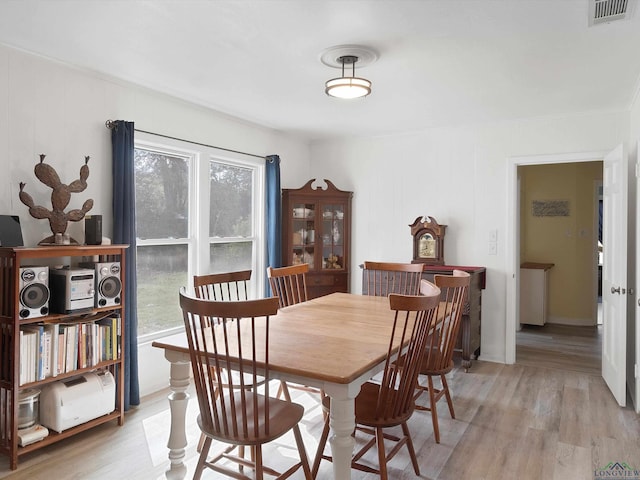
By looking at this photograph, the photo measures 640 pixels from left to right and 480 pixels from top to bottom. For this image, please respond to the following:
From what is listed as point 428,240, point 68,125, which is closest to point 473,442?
point 428,240

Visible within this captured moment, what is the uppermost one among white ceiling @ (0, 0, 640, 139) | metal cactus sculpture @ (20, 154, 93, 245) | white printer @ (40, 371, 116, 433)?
white ceiling @ (0, 0, 640, 139)

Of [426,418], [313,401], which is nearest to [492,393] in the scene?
[426,418]

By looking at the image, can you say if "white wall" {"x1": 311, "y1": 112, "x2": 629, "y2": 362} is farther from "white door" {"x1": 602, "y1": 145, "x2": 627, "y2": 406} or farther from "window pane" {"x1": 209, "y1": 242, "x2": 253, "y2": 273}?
"window pane" {"x1": 209, "y1": 242, "x2": 253, "y2": 273}

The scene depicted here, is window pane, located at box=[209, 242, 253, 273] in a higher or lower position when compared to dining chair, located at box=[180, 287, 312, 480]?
higher

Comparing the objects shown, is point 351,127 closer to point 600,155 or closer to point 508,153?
point 508,153

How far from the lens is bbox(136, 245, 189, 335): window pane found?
12.1 feet

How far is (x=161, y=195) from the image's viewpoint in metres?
3.82

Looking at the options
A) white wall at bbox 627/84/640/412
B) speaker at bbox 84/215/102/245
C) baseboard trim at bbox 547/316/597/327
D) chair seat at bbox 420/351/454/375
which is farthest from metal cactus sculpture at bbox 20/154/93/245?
baseboard trim at bbox 547/316/597/327

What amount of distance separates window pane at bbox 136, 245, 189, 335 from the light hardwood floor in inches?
24.9

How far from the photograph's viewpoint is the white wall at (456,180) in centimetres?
426

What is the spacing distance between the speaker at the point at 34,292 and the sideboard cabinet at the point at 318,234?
2.71 m

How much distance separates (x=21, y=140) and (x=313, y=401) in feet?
8.69

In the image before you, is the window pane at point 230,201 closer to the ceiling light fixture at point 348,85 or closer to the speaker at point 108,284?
the speaker at point 108,284

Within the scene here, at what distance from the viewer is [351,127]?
4.83 metres
